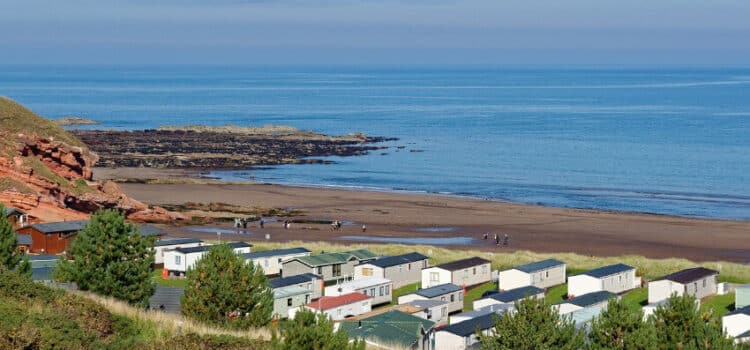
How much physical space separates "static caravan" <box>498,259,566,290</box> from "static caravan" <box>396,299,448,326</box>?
6.65 meters

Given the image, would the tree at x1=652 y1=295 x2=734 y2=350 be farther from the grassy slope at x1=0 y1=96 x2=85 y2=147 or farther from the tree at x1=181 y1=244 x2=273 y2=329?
the grassy slope at x1=0 y1=96 x2=85 y2=147

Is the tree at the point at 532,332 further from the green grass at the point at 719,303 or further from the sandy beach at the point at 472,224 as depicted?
the sandy beach at the point at 472,224

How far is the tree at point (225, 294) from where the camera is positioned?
30719 mm

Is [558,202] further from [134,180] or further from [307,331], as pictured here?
[307,331]

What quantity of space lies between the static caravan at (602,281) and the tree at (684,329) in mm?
16242

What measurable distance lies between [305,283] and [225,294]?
14.3 metres

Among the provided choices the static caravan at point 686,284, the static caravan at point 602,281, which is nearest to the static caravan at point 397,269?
the static caravan at point 602,281

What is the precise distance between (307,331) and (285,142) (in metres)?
122

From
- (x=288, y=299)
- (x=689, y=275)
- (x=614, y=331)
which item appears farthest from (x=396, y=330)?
(x=689, y=275)

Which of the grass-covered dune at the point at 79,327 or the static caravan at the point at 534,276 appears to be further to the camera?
the static caravan at the point at 534,276

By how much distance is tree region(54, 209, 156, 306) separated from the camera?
3494cm

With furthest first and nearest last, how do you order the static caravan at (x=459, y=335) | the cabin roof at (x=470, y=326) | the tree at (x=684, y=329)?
the cabin roof at (x=470, y=326) → the static caravan at (x=459, y=335) → the tree at (x=684, y=329)

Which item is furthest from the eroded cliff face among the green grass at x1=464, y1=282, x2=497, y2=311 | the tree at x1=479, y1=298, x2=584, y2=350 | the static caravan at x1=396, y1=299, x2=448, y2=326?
the tree at x1=479, y1=298, x2=584, y2=350

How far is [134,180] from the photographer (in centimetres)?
9806
